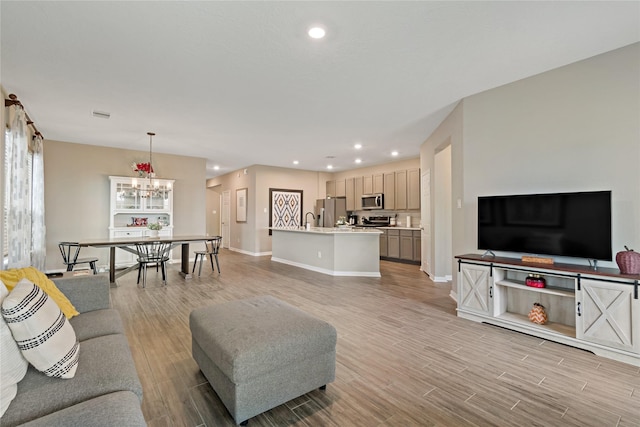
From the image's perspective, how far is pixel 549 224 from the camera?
9.83ft

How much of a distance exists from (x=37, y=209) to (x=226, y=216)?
238 inches

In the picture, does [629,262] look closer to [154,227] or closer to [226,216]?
[154,227]

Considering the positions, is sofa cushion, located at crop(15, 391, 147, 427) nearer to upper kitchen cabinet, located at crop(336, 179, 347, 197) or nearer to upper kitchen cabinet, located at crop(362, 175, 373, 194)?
upper kitchen cabinet, located at crop(362, 175, 373, 194)

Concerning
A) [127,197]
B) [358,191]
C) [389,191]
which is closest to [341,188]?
[358,191]

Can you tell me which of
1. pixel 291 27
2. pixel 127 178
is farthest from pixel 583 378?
Result: pixel 127 178

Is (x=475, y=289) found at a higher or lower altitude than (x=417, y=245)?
lower

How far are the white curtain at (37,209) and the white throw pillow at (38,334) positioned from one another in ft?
13.9

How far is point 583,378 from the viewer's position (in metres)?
2.19

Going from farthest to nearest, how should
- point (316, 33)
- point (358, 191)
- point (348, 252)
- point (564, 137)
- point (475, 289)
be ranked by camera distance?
point (358, 191) → point (348, 252) → point (475, 289) → point (564, 137) → point (316, 33)

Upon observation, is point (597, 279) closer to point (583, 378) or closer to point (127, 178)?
point (583, 378)

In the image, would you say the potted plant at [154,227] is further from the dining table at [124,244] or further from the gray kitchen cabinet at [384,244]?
the gray kitchen cabinet at [384,244]

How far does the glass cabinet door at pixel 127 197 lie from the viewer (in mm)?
6430

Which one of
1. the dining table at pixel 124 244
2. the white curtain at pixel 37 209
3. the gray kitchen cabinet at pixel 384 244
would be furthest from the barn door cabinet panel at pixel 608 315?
the white curtain at pixel 37 209

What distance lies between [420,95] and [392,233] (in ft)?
15.1
